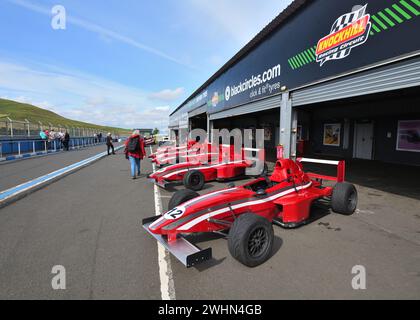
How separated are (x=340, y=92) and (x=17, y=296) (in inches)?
270

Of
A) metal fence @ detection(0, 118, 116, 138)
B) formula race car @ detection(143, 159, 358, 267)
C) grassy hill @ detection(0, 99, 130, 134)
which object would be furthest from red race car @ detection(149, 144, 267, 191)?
grassy hill @ detection(0, 99, 130, 134)

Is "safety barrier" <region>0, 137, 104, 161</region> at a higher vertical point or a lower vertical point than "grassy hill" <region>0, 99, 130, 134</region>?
lower

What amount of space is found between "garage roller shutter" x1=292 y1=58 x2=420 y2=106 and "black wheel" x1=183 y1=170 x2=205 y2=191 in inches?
153

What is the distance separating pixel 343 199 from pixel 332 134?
12284mm

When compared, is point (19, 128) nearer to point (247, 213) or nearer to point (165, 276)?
point (165, 276)

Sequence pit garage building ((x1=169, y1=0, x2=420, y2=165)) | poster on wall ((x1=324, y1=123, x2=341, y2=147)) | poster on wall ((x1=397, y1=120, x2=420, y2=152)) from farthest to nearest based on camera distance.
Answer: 1. poster on wall ((x1=324, y1=123, x2=341, y2=147))
2. poster on wall ((x1=397, y1=120, x2=420, y2=152))
3. pit garage building ((x1=169, y1=0, x2=420, y2=165))

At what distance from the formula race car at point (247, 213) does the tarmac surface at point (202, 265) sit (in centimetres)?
→ 22

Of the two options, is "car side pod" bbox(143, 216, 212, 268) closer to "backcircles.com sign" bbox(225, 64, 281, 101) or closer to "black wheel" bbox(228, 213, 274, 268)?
"black wheel" bbox(228, 213, 274, 268)

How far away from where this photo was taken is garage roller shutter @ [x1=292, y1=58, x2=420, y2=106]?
430 cm

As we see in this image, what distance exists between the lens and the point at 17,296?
230cm

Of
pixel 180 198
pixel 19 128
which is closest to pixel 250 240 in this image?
pixel 180 198

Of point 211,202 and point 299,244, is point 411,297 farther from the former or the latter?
point 211,202

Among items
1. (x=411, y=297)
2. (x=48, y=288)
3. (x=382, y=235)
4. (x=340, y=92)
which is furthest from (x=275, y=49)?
(x=48, y=288)

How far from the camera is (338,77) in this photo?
589 centimetres
